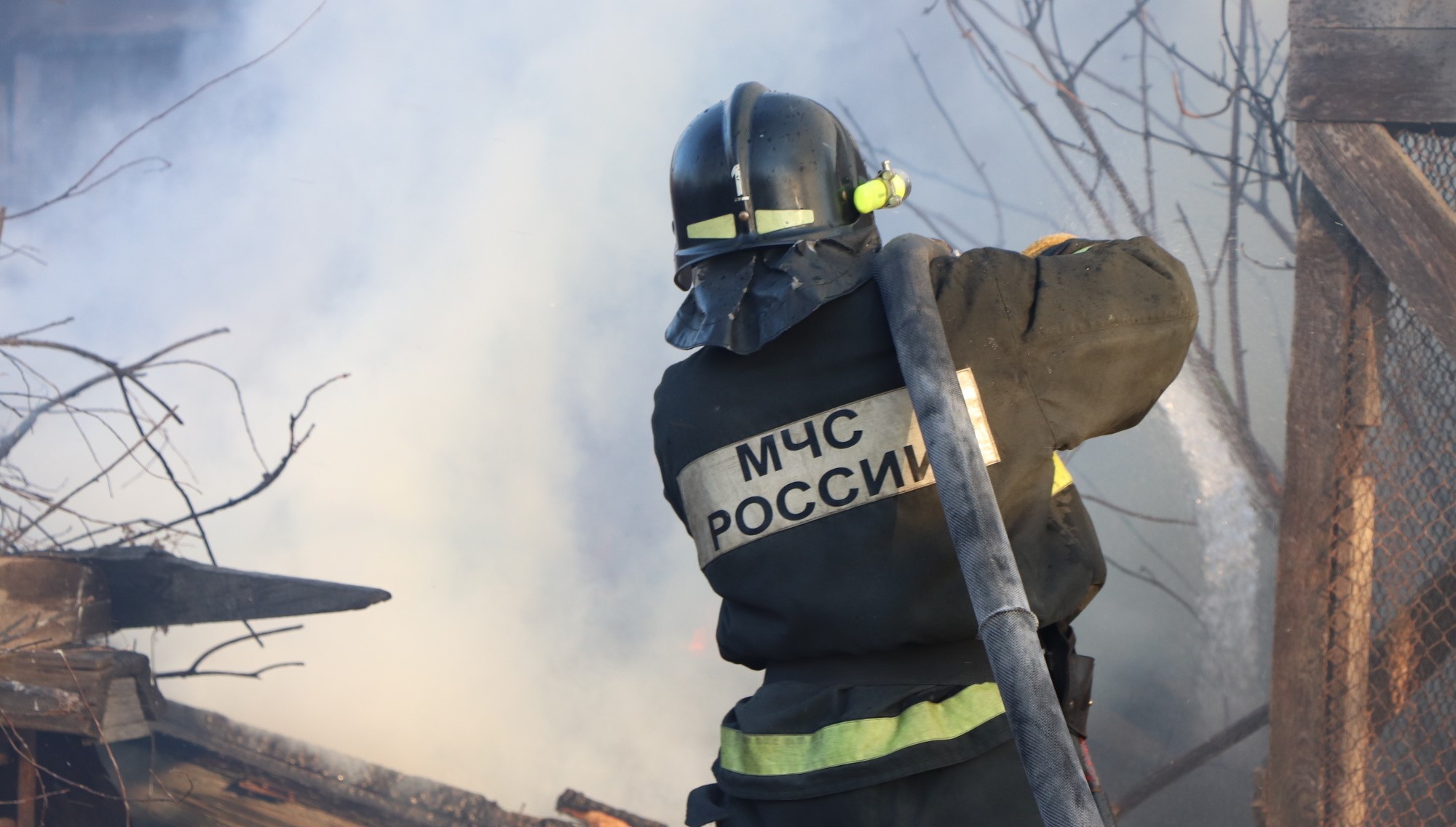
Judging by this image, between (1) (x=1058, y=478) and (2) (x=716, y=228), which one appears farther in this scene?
(2) (x=716, y=228)

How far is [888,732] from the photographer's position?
64.4 inches

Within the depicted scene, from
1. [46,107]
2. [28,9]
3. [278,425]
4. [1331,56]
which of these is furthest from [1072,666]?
[28,9]

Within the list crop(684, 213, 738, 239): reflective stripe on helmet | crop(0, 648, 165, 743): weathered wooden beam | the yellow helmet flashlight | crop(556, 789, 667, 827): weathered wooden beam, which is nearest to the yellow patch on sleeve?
the yellow helmet flashlight

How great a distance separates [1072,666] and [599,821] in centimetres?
203

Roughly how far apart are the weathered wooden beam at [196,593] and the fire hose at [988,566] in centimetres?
261

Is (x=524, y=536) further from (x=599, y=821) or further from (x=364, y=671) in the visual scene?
(x=599, y=821)

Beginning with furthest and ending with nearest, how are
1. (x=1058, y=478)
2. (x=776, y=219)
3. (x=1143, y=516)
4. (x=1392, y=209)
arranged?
(x=1143, y=516) < (x=1392, y=209) < (x=776, y=219) < (x=1058, y=478)

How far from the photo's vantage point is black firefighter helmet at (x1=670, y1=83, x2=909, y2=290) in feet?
6.66

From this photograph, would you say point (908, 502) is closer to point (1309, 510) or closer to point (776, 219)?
point (776, 219)

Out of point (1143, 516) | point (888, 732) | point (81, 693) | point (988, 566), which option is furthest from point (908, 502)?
point (1143, 516)

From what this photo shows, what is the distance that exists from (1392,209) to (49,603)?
3.97m

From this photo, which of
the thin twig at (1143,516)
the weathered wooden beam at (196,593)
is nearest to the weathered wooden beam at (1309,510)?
the thin twig at (1143,516)

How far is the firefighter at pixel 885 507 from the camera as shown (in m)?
1.63

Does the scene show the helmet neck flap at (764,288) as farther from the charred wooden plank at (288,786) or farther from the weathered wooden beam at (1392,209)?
the charred wooden plank at (288,786)
